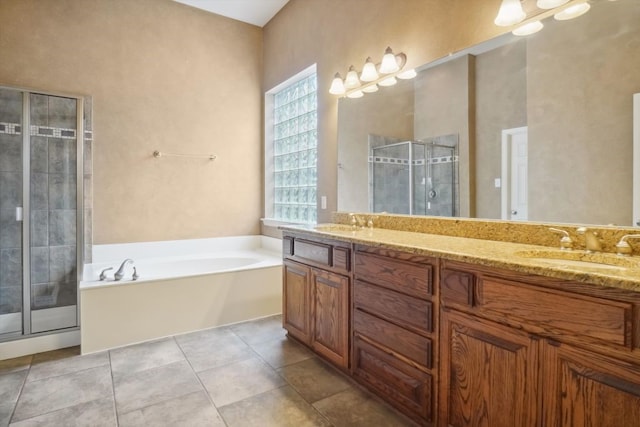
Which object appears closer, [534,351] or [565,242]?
[534,351]

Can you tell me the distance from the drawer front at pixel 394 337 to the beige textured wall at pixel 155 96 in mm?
2425

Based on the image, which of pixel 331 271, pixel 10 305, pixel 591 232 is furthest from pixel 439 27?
pixel 10 305

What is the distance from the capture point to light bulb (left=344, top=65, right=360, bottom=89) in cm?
271

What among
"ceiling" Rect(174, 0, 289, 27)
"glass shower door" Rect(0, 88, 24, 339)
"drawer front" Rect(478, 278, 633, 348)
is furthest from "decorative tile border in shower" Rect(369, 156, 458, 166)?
"glass shower door" Rect(0, 88, 24, 339)

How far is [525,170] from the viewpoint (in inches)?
68.5

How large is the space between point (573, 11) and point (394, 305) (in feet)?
4.97

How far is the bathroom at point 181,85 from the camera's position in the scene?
9.53 ft

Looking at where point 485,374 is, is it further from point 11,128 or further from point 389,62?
point 11,128

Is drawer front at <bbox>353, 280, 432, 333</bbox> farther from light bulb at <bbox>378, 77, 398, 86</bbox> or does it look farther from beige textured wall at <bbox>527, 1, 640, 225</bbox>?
light bulb at <bbox>378, 77, 398, 86</bbox>

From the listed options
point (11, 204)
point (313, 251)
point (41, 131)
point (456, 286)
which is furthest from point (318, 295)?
point (41, 131)

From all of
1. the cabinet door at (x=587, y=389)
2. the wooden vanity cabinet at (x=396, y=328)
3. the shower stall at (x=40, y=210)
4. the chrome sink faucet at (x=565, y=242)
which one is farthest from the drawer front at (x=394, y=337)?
the shower stall at (x=40, y=210)

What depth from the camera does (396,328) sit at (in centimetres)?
169

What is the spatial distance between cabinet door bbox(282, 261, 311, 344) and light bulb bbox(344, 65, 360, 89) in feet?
4.63

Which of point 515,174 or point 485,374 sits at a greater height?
point 515,174
